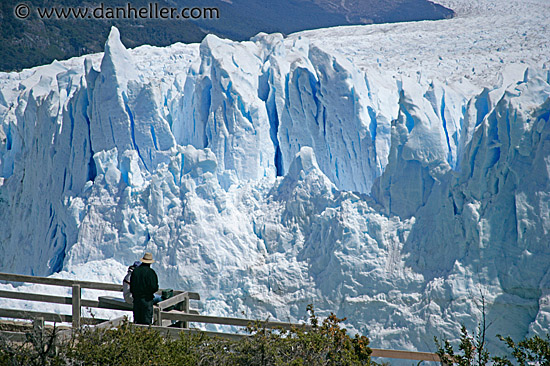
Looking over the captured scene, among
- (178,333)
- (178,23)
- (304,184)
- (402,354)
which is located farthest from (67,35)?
(402,354)

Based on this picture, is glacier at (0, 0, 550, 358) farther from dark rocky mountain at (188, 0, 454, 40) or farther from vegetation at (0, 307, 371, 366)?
dark rocky mountain at (188, 0, 454, 40)

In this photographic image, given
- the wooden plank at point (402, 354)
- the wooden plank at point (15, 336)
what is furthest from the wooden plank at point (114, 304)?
the wooden plank at point (402, 354)

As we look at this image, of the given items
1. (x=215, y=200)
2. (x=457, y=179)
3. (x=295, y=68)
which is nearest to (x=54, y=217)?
(x=215, y=200)

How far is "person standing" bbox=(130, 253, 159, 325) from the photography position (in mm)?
5914

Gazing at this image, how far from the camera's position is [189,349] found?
5.21 m

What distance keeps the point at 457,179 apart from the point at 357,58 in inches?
316

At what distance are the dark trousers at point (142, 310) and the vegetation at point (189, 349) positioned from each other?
59 centimetres

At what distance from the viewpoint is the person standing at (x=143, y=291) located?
5.91 meters

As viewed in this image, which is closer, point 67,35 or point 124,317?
point 124,317

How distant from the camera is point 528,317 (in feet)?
39.0

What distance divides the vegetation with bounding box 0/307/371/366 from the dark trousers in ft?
1.93

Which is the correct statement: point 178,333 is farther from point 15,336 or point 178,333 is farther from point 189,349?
point 15,336

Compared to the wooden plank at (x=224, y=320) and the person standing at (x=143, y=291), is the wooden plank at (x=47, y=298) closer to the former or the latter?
the person standing at (x=143, y=291)

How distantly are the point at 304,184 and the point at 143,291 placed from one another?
872cm
